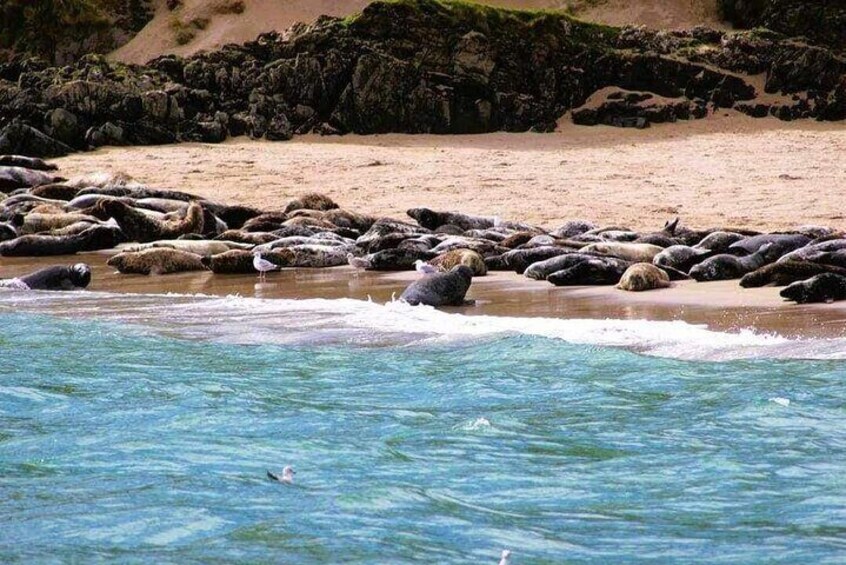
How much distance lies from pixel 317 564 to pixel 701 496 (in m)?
1.54

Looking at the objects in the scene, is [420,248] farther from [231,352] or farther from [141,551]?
[141,551]

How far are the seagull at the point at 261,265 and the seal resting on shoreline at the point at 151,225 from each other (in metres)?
2.95

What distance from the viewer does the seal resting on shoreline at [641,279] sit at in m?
9.86

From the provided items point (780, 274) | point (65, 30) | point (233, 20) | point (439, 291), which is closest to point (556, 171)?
point (780, 274)

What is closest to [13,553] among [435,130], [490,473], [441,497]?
[441,497]

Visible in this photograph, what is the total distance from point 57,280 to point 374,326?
14.0 feet

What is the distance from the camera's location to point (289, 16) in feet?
105

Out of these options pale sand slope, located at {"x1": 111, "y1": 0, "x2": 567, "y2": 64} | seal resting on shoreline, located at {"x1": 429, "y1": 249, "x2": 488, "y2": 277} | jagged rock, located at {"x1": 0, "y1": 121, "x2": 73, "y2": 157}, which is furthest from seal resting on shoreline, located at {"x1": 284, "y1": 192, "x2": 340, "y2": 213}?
pale sand slope, located at {"x1": 111, "y1": 0, "x2": 567, "y2": 64}

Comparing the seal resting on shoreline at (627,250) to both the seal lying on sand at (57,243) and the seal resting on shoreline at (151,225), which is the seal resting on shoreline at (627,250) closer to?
the seal resting on shoreline at (151,225)

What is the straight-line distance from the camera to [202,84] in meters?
26.8

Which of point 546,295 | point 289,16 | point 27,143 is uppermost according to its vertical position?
point 289,16

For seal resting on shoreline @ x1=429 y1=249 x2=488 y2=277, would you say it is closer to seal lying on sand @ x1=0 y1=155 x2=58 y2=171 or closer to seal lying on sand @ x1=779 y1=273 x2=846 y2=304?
seal lying on sand @ x1=779 y1=273 x2=846 y2=304

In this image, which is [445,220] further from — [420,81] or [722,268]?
[420,81]

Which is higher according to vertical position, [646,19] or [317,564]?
[646,19]
